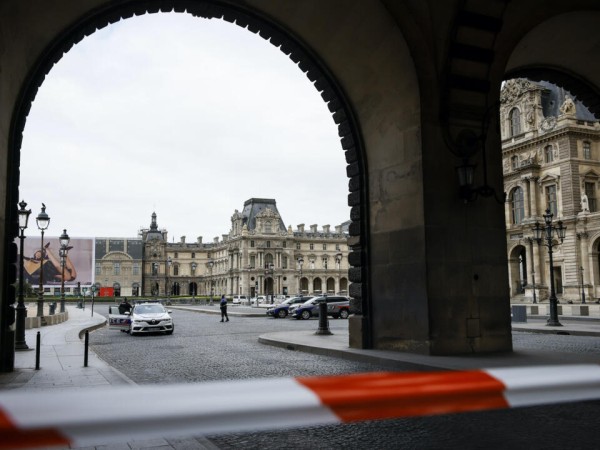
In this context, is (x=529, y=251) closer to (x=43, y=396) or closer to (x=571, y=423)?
(x=571, y=423)

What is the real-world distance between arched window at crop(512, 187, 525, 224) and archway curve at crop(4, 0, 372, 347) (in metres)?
47.2

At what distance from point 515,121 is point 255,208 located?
260 ft

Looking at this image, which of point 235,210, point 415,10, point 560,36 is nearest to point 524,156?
point 560,36

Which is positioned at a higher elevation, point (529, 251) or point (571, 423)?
point (529, 251)

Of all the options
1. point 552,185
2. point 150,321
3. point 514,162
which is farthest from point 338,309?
point 514,162

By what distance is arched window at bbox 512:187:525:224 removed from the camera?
184 feet

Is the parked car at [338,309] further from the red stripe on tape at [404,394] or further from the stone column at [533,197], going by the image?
the red stripe on tape at [404,394]

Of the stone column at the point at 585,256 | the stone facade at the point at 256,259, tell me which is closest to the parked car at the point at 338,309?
the stone column at the point at 585,256

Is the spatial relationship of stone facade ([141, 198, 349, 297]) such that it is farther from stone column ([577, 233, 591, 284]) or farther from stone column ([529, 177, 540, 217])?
stone column ([577, 233, 591, 284])

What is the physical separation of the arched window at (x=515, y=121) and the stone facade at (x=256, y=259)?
6611 centimetres

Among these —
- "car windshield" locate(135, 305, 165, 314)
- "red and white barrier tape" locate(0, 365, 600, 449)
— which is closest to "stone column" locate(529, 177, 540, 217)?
"car windshield" locate(135, 305, 165, 314)

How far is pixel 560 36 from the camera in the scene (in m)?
13.4

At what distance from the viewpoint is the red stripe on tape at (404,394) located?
61.2 inches

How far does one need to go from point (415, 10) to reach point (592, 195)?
47.4m
